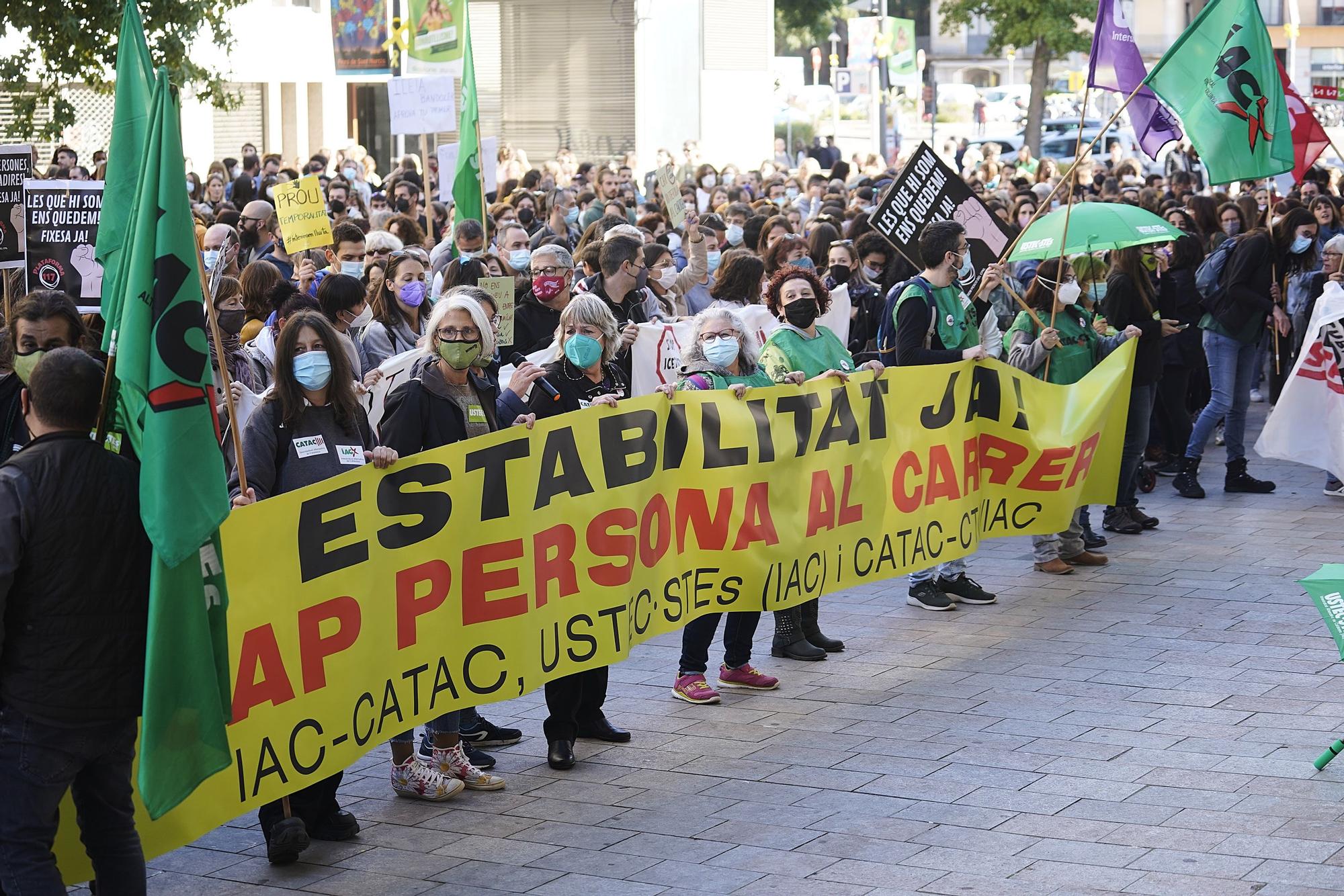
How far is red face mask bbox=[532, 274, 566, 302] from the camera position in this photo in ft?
32.1

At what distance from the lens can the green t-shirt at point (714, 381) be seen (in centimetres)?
788

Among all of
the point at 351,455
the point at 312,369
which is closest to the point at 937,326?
the point at 351,455

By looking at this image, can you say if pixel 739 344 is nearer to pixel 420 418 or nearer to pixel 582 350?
pixel 582 350

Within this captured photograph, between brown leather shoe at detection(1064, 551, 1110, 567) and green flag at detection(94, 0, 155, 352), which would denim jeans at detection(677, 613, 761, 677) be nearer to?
brown leather shoe at detection(1064, 551, 1110, 567)

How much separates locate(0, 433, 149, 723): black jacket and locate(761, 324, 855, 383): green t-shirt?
4280 mm

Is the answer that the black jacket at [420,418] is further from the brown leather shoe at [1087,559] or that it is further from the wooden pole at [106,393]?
the brown leather shoe at [1087,559]

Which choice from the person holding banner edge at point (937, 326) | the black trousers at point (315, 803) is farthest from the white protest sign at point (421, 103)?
the black trousers at point (315, 803)

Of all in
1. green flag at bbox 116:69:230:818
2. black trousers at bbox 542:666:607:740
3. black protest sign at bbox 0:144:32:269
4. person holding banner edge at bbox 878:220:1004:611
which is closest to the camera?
green flag at bbox 116:69:230:818

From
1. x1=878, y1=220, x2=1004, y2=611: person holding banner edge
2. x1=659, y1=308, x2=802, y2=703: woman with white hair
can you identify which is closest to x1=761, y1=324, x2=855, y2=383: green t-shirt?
x1=659, y1=308, x2=802, y2=703: woman with white hair

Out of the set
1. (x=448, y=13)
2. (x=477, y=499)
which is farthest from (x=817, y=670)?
(x=448, y=13)

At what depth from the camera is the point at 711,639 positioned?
8047 mm

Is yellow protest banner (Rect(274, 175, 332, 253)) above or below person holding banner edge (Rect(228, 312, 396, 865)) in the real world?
above

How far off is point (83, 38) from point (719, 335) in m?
11.7

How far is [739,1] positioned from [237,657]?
37783 millimetres
